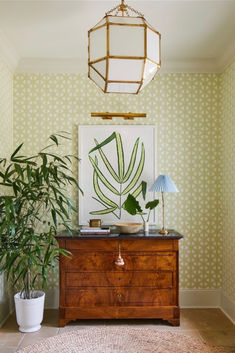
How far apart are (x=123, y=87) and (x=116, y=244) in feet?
6.19

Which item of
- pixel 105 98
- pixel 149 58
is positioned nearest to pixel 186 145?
pixel 105 98

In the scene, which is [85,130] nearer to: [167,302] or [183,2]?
[183,2]

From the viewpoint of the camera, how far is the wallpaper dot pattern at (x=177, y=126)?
13.7 feet

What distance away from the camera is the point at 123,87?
217 cm

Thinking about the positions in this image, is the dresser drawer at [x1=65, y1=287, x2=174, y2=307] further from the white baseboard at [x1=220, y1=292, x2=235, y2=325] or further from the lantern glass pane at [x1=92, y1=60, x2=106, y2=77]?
the lantern glass pane at [x1=92, y1=60, x2=106, y2=77]

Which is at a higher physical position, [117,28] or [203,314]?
[117,28]

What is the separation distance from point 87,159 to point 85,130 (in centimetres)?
34

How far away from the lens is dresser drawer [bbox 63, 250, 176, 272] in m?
3.61

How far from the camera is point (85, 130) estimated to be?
414 centimetres

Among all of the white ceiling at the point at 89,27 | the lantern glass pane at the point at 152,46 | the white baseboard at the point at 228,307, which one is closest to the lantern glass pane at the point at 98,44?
the lantern glass pane at the point at 152,46

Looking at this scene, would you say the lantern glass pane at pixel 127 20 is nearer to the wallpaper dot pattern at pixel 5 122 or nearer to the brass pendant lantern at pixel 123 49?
the brass pendant lantern at pixel 123 49

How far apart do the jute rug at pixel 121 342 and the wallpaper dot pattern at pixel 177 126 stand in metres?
1.02

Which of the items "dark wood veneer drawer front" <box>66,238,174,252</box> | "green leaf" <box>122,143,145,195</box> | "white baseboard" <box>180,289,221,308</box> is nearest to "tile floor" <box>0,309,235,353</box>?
"white baseboard" <box>180,289,221,308</box>

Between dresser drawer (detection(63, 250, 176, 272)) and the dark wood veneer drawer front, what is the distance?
0.17ft
